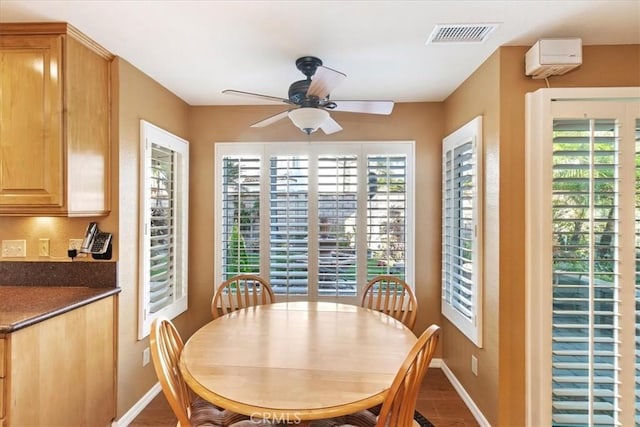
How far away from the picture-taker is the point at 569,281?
6.28 ft

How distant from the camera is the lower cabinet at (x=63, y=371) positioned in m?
1.47

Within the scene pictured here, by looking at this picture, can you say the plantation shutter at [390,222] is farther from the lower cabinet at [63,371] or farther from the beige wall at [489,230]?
the lower cabinet at [63,371]

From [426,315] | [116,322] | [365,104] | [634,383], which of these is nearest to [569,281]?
[634,383]

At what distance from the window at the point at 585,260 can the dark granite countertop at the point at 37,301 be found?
265 centimetres

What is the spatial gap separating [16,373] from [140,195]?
1.25 m

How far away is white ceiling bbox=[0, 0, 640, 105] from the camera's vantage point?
1643mm

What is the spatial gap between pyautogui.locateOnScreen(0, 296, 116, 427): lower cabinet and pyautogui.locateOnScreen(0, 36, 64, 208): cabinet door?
0.71 meters

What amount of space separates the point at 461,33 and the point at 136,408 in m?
3.31

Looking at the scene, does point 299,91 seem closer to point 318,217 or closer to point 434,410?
point 318,217

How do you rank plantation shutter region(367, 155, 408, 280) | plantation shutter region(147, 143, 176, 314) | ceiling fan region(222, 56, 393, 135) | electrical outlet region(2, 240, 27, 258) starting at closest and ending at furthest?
1. ceiling fan region(222, 56, 393, 135)
2. electrical outlet region(2, 240, 27, 258)
3. plantation shutter region(147, 143, 176, 314)
4. plantation shutter region(367, 155, 408, 280)

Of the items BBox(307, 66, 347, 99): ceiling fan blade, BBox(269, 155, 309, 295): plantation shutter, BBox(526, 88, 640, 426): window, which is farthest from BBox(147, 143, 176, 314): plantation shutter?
BBox(526, 88, 640, 426): window

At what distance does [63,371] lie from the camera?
1.74m

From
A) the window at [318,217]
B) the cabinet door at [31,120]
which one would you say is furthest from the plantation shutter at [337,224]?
the cabinet door at [31,120]

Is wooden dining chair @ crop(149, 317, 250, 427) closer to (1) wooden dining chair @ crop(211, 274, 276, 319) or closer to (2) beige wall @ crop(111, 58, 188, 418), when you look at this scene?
(1) wooden dining chair @ crop(211, 274, 276, 319)
